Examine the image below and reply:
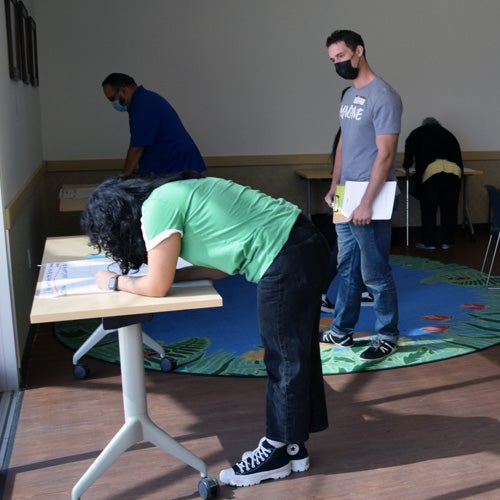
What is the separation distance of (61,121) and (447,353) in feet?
14.0

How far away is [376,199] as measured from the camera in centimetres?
338

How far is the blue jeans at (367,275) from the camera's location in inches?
136

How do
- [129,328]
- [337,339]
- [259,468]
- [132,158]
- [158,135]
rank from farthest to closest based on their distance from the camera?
[158,135] → [132,158] → [337,339] → [259,468] → [129,328]

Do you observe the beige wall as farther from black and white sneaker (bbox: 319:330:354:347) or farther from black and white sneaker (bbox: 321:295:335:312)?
black and white sneaker (bbox: 319:330:354:347)

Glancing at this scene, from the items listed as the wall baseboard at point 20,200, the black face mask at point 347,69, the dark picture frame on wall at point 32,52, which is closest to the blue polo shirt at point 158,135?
the wall baseboard at point 20,200

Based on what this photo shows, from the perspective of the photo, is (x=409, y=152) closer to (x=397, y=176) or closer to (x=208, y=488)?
(x=397, y=176)

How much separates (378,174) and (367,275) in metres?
0.51

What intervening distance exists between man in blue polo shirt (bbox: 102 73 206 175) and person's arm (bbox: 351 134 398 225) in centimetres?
167

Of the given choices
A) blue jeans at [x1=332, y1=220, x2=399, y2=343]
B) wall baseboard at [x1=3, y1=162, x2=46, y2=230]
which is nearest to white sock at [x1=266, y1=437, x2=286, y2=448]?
blue jeans at [x1=332, y1=220, x2=399, y2=343]

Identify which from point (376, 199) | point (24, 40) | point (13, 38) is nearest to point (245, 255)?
point (376, 199)

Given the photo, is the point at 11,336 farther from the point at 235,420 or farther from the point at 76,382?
the point at 235,420

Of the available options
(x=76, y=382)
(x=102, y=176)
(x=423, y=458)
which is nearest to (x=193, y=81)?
(x=102, y=176)

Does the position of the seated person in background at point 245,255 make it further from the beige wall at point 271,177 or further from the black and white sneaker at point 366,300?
the beige wall at point 271,177

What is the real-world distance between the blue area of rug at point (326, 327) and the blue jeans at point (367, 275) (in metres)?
0.16
